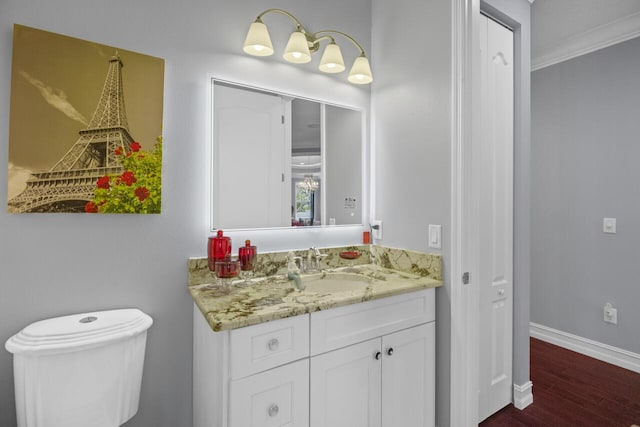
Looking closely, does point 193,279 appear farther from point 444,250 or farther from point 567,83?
point 567,83

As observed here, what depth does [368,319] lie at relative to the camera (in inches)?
52.6

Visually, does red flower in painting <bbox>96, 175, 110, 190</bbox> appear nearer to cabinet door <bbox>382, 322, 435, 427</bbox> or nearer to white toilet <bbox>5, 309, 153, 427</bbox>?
Result: white toilet <bbox>5, 309, 153, 427</bbox>

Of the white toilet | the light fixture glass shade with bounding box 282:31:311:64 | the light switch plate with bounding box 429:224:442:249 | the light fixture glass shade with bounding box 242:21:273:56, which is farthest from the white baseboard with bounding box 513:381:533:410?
the light fixture glass shade with bounding box 242:21:273:56

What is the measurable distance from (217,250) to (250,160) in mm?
530

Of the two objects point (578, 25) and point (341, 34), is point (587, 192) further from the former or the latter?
point (341, 34)

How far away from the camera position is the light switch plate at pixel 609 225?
2475 millimetres

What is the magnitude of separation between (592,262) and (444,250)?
1982mm

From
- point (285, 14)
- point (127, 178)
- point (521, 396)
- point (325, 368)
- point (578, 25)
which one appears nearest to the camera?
point (325, 368)

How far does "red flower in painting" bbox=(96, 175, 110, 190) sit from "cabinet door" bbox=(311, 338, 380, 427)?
1097 millimetres

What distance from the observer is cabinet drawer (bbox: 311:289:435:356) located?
121cm

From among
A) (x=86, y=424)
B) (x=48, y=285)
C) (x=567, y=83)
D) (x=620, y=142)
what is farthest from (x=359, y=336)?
(x=567, y=83)

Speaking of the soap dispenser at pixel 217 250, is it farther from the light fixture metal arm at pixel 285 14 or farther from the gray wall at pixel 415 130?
the light fixture metal arm at pixel 285 14

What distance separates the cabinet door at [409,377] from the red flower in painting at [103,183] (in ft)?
4.44

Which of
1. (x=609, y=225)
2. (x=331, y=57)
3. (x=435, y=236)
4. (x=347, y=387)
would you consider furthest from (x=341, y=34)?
(x=609, y=225)
